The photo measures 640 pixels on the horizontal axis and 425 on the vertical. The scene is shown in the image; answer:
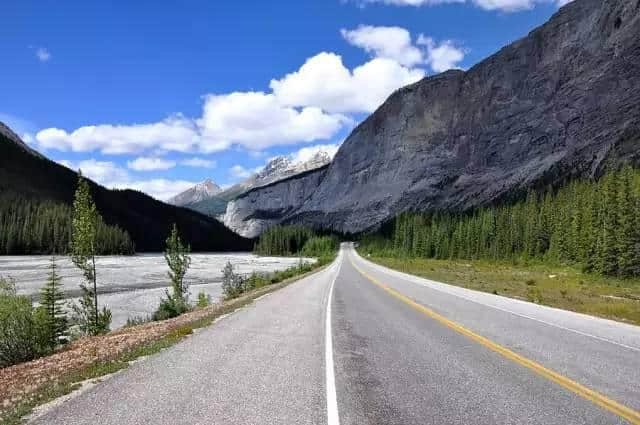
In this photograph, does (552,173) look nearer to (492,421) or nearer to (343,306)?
(343,306)

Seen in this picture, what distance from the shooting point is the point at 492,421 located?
5.74 meters

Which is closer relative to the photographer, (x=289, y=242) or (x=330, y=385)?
(x=330, y=385)

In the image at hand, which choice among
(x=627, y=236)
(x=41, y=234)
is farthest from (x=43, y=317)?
(x=41, y=234)

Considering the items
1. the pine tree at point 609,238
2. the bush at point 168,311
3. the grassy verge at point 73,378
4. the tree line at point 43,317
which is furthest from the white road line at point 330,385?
the pine tree at point 609,238

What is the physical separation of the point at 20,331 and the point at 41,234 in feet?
452

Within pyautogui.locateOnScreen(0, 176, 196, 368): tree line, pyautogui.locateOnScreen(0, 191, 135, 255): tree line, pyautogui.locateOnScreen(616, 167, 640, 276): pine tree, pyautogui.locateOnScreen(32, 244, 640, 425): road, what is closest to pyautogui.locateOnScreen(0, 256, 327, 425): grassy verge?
pyautogui.locateOnScreen(32, 244, 640, 425): road

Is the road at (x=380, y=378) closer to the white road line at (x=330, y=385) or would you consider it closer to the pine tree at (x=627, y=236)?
the white road line at (x=330, y=385)

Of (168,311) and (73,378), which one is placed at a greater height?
(73,378)

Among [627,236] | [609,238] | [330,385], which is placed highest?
[627,236]

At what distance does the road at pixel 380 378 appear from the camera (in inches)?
235

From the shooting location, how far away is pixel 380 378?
25.5 ft

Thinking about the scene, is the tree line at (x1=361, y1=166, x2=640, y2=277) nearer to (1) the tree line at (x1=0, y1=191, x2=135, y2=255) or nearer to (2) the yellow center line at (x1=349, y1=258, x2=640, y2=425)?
(2) the yellow center line at (x1=349, y1=258, x2=640, y2=425)

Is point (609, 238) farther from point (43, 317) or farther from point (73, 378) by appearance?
point (73, 378)

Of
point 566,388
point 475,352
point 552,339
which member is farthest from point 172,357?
point 552,339
